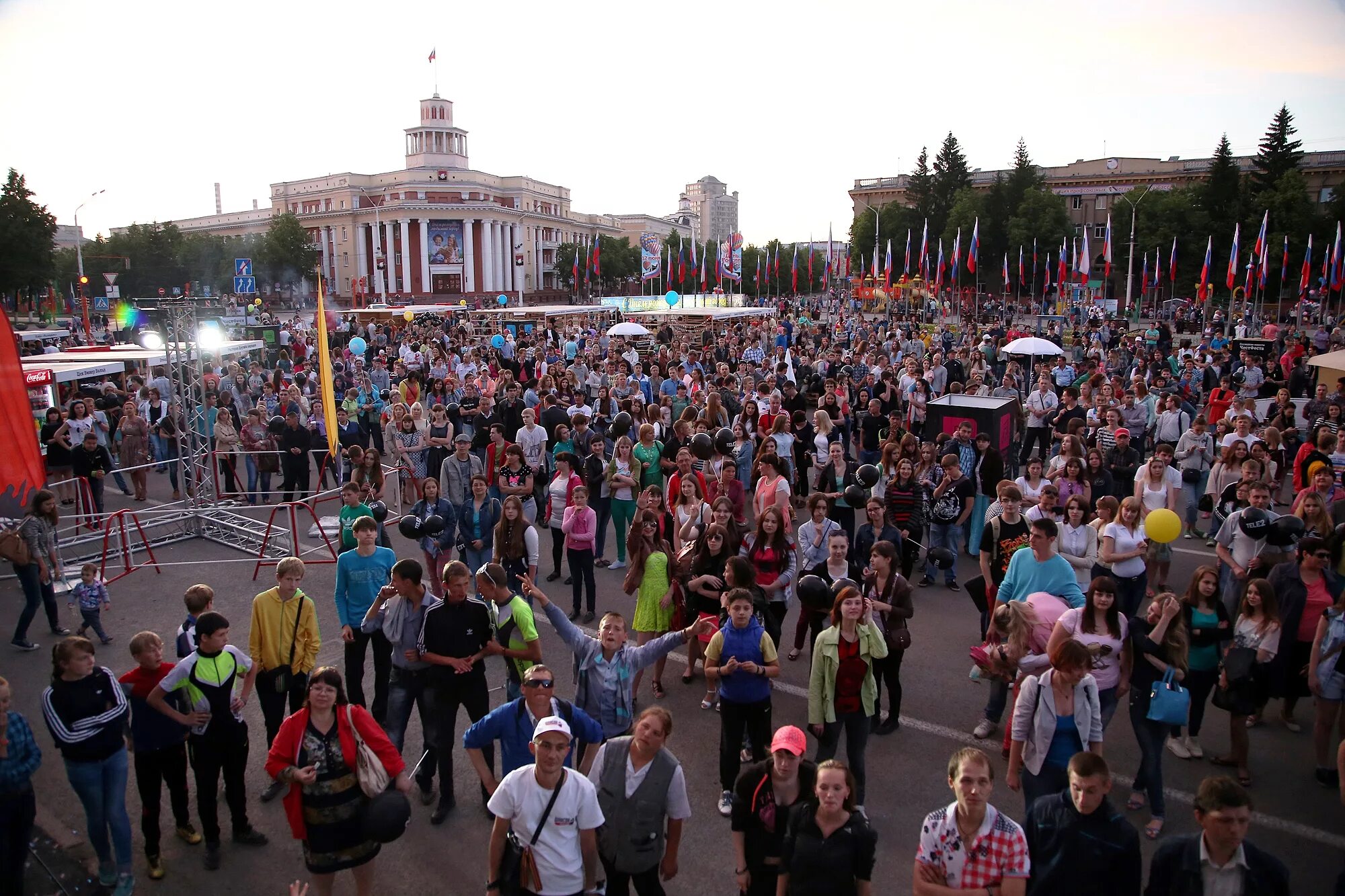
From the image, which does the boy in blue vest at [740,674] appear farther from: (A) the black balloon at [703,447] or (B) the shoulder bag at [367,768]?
(A) the black balloon at [703,447]

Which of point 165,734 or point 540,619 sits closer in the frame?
point 165,734

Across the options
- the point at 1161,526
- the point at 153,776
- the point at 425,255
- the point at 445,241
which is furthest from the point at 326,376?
the point at 445,241

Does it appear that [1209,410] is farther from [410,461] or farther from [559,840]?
[559,840]

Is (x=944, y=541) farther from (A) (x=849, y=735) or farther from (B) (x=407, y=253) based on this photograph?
(B) (x=407, y=253)

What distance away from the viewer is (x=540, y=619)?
8570mm

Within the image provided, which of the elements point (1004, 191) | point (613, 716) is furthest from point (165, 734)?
point (1004, 191)

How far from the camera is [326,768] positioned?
407cm

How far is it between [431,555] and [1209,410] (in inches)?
476

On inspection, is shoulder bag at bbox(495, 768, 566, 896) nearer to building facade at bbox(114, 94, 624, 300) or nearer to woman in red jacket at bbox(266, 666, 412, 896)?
woman in red jacket at bbox(266, 666, 412, 896)

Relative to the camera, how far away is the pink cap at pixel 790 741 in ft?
12.2

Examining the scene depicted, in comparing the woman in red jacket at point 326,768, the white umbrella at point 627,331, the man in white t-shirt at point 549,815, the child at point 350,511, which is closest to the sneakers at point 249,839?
the woman in red jacket at point 326,768

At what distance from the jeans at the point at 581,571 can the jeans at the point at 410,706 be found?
9.18 feet

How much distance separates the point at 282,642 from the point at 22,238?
160ft

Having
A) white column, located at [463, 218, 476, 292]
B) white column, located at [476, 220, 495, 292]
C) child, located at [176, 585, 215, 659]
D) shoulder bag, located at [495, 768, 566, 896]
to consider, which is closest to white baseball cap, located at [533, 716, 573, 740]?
shoulder bag, located at [495, 768, 566, 896]
